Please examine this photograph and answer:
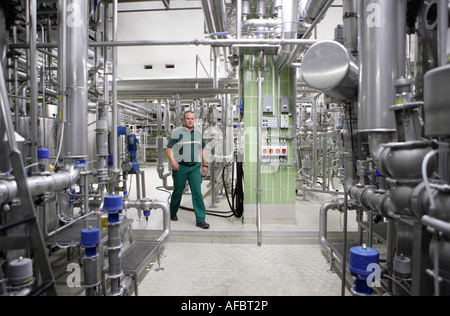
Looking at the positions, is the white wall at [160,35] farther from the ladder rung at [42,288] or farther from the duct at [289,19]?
the ladder rung at [42,288]

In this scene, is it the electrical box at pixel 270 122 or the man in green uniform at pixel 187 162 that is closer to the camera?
the man in green uniform at pixel 187 162

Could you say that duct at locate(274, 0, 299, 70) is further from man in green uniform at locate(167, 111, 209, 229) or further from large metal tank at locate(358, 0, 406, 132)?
man in green uniform at locate(167, 111, 209, 229)

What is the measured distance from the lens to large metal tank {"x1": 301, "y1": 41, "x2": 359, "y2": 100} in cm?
193

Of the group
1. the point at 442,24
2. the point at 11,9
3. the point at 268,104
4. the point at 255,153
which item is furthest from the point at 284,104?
the point at 11,9

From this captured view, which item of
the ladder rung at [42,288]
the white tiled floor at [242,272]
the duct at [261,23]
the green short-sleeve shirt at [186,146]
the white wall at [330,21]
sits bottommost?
the white tiled floor at [242,272]

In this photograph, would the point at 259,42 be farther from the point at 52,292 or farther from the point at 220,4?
the point at 52,292

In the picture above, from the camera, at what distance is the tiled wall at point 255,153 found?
12.4 ft

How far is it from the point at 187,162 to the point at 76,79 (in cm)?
172

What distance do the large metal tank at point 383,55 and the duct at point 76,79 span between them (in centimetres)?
214

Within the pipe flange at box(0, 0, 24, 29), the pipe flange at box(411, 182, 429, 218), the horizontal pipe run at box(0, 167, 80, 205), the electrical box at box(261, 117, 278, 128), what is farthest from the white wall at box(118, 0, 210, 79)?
the pipe flange at box(411, 182, 429, 218)

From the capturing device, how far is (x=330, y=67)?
1973 millimetres

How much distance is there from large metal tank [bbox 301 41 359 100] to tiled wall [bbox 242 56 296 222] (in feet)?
5.62

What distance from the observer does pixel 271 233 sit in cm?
337

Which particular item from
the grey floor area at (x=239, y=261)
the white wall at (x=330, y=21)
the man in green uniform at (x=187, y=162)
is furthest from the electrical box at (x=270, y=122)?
the white wall at (x=330, y=21)
